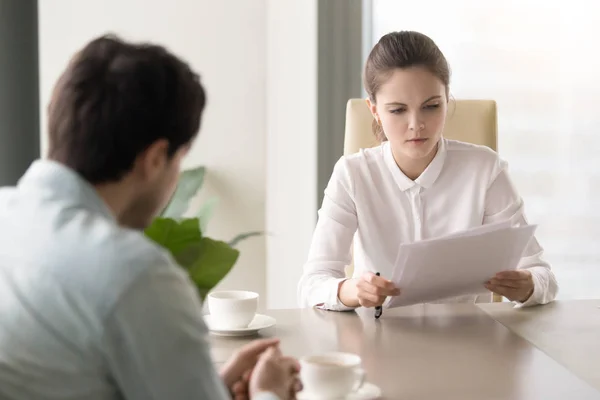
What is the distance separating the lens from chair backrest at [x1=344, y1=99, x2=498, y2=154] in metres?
2.19

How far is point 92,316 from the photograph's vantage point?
777 mm

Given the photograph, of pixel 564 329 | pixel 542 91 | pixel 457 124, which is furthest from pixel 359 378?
pixel 542 91

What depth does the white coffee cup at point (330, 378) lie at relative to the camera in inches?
44.3

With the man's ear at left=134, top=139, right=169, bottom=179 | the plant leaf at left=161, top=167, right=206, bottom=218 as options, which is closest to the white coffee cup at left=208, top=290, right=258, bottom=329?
the plant leaf at left=161, top=167, right=206, bottom=218

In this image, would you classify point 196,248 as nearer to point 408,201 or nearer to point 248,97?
point 408,201

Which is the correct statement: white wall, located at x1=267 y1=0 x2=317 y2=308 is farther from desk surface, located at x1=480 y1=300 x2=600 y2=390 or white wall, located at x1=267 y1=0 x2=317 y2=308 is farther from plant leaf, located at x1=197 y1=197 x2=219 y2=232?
plant leaf, located at x1=197 y1=197 x2=219 y2=232

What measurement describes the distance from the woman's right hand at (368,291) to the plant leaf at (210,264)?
21.5 inches

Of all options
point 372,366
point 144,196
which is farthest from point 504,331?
point 144,196

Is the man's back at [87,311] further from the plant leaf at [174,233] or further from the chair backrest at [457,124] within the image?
the chair backrest at [457,124]

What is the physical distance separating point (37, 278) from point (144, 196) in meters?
0.20

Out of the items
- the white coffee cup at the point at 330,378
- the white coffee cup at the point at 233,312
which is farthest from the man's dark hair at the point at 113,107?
the white coffee cup at the point at 233,312

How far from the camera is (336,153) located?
2.97m

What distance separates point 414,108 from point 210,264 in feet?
3.15

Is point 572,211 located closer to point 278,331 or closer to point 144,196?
point 278,331
